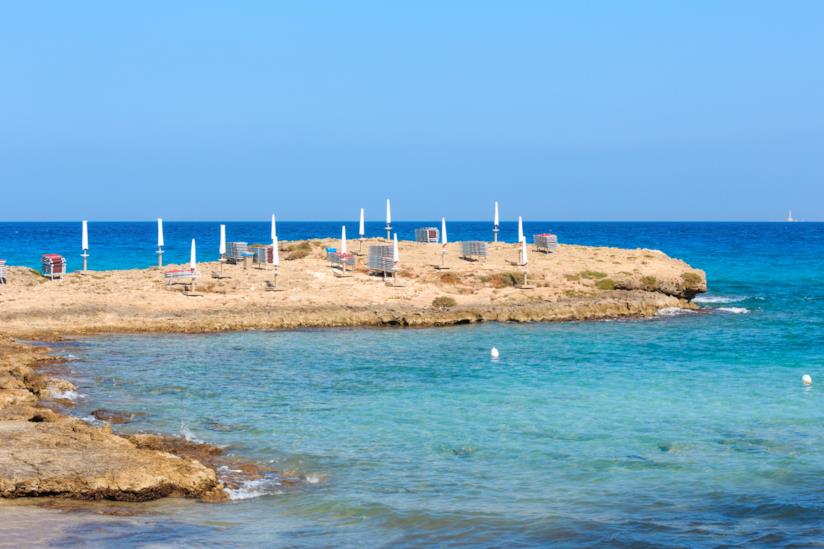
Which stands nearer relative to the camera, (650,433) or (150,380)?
(650,433)

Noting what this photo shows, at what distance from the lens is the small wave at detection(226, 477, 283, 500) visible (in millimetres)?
13523

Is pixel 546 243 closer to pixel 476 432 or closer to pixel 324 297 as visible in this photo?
pixel 324 297

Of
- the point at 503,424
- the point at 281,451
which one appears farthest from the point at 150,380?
the point at 503,424

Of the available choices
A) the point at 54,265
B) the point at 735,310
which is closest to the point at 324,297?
the point at 54,265

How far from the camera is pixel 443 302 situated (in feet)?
119

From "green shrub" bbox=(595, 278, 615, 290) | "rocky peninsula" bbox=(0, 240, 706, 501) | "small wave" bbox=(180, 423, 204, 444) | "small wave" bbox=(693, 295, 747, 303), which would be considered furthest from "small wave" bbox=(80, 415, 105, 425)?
"small wave" bbox=(693, 295, 747, 303)

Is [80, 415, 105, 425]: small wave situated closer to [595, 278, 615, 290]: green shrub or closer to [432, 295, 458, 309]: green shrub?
[432, 295, 458, 309]: green shrub

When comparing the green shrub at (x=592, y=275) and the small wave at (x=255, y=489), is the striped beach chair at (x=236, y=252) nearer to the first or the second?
the green shrub at (x=592, y=275)

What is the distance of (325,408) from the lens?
19.7 m

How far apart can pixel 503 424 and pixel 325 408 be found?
3.86 metres

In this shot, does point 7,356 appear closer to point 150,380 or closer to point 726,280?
point 150,380

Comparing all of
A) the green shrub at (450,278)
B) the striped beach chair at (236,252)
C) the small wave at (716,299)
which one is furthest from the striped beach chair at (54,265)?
the small wave at (716,299)

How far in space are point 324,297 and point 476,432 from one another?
19.0m

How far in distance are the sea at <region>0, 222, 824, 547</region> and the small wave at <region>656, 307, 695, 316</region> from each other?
426 cm
